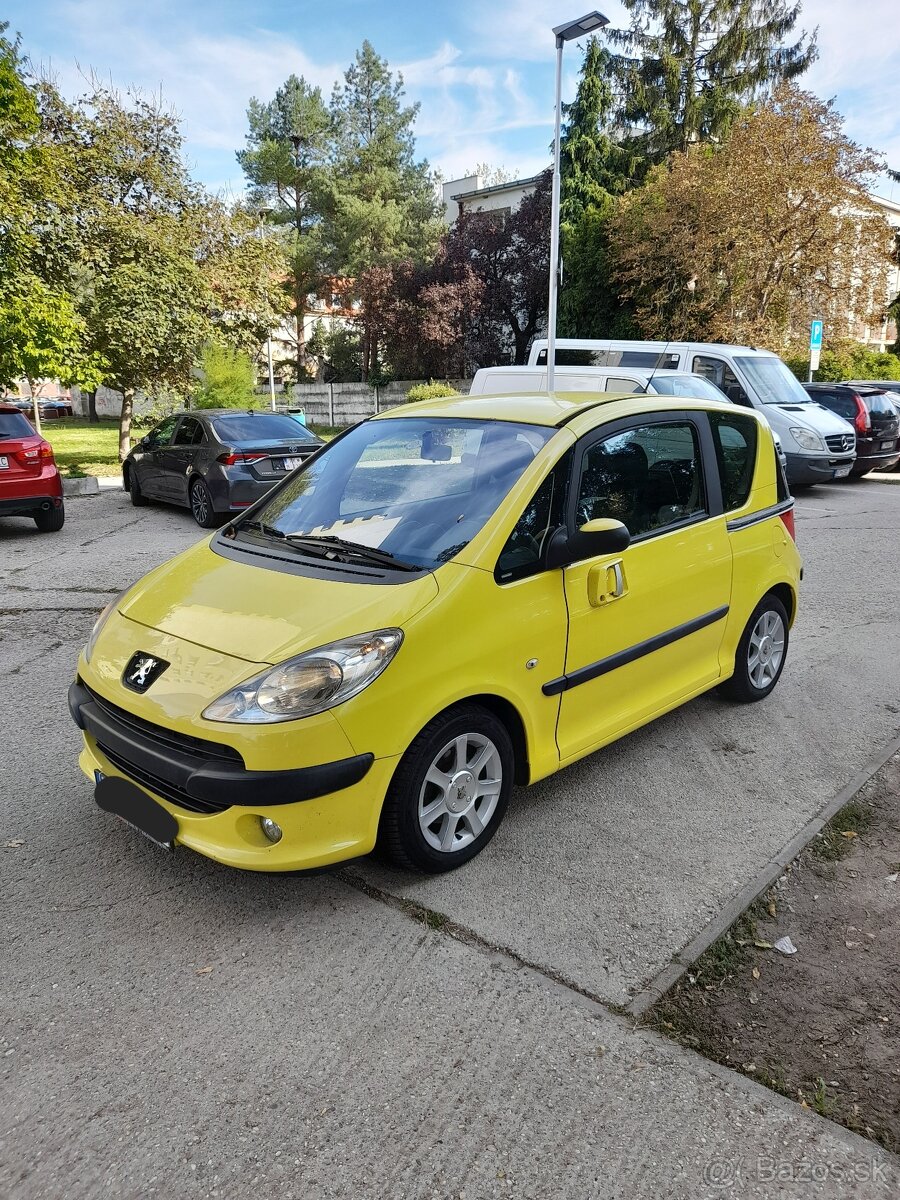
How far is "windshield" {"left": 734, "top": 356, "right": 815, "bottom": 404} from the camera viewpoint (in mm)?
13203

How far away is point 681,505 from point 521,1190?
9.46 ft

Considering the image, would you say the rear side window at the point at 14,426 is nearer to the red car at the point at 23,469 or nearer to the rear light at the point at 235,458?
the red car at the point at 23,469

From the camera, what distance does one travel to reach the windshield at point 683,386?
37.3 feet

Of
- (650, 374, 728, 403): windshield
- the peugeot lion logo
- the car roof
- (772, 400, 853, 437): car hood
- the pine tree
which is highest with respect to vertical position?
the pine tree

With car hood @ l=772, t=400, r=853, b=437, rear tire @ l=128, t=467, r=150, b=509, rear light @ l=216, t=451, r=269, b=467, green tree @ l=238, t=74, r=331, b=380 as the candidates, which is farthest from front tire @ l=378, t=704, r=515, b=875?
green tree @ l=238, t=74, r=331, b=380

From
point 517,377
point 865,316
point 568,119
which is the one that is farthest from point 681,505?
point 568,119

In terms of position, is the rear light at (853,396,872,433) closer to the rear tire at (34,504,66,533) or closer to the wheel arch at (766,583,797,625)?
the wheel arch at (766,583,797,625)

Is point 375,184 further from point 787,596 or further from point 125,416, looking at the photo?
point 787,596

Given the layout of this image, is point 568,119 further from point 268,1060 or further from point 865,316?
point 268,1060

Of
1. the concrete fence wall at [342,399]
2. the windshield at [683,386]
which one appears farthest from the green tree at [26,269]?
the concrete fence wall at [342,399]

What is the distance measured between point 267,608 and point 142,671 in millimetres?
486

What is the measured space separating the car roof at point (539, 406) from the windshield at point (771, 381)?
973 cm

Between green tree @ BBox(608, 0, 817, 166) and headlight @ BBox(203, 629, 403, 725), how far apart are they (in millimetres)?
34878

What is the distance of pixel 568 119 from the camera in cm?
3338
